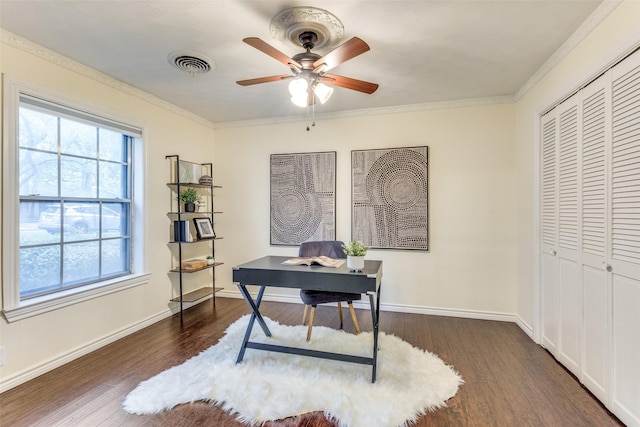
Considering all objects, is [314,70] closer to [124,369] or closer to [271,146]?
[271,146]

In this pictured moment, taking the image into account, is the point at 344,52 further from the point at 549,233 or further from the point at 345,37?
the point at 549,233

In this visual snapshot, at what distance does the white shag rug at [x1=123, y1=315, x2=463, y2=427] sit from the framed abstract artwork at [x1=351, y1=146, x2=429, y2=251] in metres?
1.35

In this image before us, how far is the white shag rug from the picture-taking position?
1864mm

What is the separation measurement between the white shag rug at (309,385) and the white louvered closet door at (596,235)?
2.86 ft

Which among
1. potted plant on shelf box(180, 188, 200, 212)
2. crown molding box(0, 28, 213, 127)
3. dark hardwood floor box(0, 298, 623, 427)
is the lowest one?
dark hardwood floor box(0, 298, 623, 427)

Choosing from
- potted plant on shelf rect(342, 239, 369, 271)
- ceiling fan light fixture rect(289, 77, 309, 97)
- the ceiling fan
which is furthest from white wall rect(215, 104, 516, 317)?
ceiling fan light fixture rect(289, 77, 309, 97)

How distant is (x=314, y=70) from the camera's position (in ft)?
6.66

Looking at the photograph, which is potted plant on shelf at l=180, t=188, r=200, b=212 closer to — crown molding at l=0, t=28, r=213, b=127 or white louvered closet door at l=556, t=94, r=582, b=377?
crown molding at l=0, t=28, r=213, b=127

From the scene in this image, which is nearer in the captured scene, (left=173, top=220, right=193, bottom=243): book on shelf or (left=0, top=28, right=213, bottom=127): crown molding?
(left=0, top=28, right=213, bottom=127): crown molding

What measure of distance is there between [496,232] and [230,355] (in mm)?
3073

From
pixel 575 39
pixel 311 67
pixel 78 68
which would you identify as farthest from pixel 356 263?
pixel 78 68

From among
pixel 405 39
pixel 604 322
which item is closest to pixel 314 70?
pixel 405 39

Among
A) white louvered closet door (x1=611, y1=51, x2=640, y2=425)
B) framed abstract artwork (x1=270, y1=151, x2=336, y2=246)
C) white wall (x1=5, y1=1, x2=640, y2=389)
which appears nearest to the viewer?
white louvered closet door (x1=611, y1=51, x2=640, y2=425)

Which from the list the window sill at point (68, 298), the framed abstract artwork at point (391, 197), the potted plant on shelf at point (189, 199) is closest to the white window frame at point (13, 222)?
the window sill at point (68, 298)
